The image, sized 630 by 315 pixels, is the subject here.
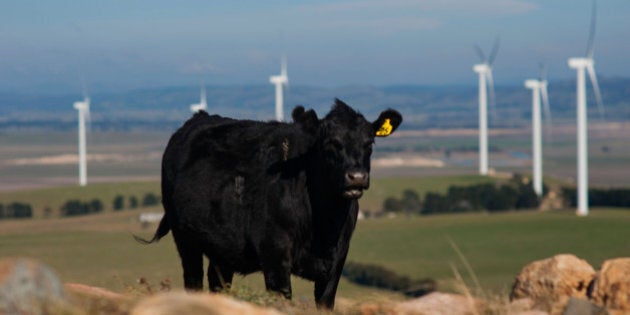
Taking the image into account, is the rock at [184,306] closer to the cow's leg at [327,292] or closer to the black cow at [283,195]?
the black cow at [283,195]

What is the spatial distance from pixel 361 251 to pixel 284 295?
72.4 metres

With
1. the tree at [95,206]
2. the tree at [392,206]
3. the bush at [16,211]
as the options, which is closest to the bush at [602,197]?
the tree at [392,206]

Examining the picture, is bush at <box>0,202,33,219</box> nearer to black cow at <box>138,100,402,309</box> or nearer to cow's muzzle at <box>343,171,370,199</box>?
black cow at <box>138,100,402,309</box>

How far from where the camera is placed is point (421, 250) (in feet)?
271

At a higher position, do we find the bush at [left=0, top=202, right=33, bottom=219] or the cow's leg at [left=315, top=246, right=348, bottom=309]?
the cow's leg at [left=315, top=246, right=348, bottom=309]

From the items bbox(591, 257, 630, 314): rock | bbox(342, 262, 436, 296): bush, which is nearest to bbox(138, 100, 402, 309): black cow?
bbox(591, 257, 630, 314): rock

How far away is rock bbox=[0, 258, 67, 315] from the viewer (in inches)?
286

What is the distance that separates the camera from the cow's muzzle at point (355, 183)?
439 inches

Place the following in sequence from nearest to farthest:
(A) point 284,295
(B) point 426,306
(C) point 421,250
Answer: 1. (B) point 426,306
2. (A) point 284,295
3. (C) point 421,250

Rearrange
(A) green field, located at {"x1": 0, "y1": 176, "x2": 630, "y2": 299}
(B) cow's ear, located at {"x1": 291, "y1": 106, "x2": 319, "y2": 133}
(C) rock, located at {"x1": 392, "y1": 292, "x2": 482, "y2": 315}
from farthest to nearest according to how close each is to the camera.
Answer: (A) green field, located at {"x1": 0, "y1": 176, "x2": 630, "y2": 299}
(B) cow's ear, located at {"x1": 291, "y1": 106, "x2": 319, "y2": 133}
(C) rock, located at {"x1": 392, "y1": 292, "x2": 482, "y2": 315}

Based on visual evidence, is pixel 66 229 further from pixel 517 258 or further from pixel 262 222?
pixel 262 222

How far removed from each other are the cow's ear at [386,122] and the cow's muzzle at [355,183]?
Result: 106cm

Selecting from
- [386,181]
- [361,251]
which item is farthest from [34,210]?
[361,251]

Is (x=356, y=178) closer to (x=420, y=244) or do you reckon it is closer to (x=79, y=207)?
(x=420, y=244)
